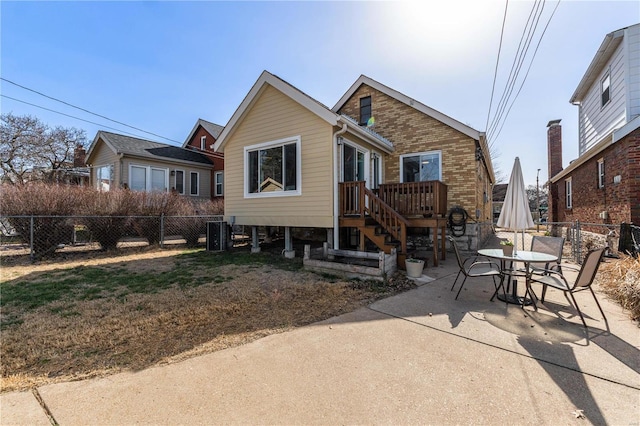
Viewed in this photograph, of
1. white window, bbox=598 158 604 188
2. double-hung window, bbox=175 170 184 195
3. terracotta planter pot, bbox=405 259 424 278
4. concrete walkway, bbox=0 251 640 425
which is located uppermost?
double-hung window, bbox=175 170 184 195

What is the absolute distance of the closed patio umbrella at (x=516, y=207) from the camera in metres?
5.10

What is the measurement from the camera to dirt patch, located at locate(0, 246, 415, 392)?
297cm

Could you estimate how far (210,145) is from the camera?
22.0 metres

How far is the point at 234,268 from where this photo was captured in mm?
7531

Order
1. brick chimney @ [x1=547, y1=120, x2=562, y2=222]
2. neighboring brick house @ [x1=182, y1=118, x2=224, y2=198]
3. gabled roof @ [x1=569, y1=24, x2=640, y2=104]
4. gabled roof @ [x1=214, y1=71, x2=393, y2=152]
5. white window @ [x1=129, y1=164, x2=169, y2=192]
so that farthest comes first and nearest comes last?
neighboring brick house @ [x1=182, y1=118, x2=224, y2=198] → brick chimney @ [x1=547, y1=120, x2=562, y2=222] → white window @ [x1=129, y1=164, x2=169, y2=192] → gabled roof @ [x1=569, y1=24, x2=640, y2=104] → gabled roof @ [x1=214, y1=71, x2=393, y2=152]

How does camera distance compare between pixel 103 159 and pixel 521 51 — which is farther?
pixel 103 159

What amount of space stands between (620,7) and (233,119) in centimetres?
1151

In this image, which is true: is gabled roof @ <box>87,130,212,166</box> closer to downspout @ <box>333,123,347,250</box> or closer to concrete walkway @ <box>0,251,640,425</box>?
downspout @ <box>333,123,347,250</box>

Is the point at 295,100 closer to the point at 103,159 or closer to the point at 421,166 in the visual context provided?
the point at 421,166

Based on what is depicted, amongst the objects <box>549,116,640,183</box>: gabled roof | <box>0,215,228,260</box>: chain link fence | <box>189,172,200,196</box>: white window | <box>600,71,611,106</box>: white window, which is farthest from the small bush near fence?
<box>600,71,611,106</box>: white window

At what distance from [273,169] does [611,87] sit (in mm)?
12446

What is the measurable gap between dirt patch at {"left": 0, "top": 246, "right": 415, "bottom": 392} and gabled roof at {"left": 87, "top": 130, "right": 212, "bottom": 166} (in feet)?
34.1

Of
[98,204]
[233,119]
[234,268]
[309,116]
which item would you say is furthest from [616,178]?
[98,204]

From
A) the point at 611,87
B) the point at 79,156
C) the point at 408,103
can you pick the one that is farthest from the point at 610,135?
the point at 79,156
